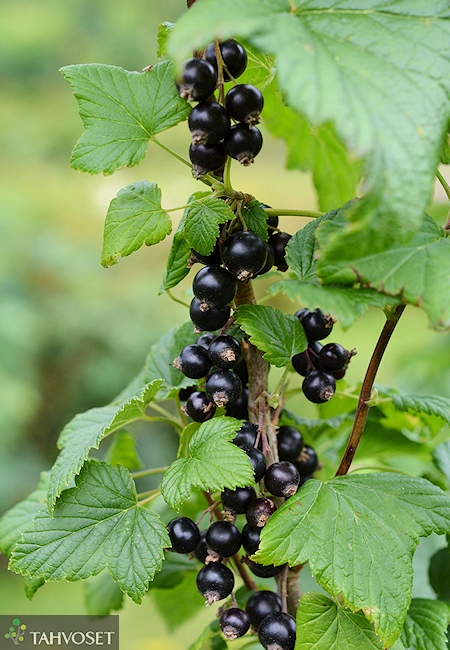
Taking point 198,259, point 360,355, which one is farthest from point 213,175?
point 360,355

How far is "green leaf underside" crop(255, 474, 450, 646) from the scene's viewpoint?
526 mm

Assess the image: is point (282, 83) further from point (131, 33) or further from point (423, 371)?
point (131, 33)

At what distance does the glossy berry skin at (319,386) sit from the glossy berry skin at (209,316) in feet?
0.35

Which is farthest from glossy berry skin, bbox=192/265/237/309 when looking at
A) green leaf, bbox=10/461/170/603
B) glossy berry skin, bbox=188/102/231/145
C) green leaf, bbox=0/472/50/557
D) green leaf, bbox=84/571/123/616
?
green leaf, bbox=84/571/123/616

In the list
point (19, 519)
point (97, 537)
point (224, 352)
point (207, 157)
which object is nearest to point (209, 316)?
point (224, 352)

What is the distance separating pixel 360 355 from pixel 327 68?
2.43 meters

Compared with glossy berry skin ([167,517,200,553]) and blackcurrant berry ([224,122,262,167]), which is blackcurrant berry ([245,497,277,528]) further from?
blackcurrant berry ([224,122,262,167])

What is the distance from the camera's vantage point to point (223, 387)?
1.90ft

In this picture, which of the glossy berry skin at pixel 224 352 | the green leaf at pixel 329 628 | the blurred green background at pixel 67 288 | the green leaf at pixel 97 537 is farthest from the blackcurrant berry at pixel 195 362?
the blurred green background at pixel 67 288

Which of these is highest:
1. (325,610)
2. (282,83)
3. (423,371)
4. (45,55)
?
(45,55)

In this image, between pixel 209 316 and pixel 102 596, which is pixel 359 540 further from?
pixel 102 596

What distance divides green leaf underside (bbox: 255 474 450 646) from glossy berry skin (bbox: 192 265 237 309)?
0.19m

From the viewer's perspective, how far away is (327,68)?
0.41 meters

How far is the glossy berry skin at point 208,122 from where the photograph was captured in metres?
0.51
